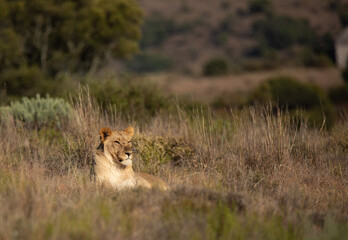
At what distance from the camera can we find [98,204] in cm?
509

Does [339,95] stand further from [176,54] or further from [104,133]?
[176,54]

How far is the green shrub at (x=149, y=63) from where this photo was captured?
93.2 metres

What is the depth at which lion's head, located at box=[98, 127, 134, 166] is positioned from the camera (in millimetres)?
5828

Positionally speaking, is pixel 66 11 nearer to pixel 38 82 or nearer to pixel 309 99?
pixel 38 82

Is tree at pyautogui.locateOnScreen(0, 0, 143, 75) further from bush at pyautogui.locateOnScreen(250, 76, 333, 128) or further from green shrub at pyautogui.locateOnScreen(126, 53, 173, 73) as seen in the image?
green shrub at pyautogui.locateOnScreen(126, 53, 173, 73)

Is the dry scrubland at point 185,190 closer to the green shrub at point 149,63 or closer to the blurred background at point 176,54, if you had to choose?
the blurred background at point 176,54

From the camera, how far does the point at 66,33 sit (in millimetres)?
27422

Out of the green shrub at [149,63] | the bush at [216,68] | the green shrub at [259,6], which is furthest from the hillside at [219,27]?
the bush at [216,68]

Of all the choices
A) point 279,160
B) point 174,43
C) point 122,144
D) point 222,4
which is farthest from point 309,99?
point 222,4

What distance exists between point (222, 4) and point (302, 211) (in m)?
116

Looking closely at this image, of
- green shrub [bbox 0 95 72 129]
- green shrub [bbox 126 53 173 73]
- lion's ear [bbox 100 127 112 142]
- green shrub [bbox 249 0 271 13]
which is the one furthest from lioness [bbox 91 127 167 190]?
green shrub [bbox 249 0 271 13]

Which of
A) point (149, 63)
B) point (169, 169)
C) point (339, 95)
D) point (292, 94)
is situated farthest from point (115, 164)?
point (149, 63)

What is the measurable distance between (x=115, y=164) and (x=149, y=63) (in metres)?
90.2

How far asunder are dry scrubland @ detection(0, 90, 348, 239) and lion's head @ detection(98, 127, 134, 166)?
407mm
